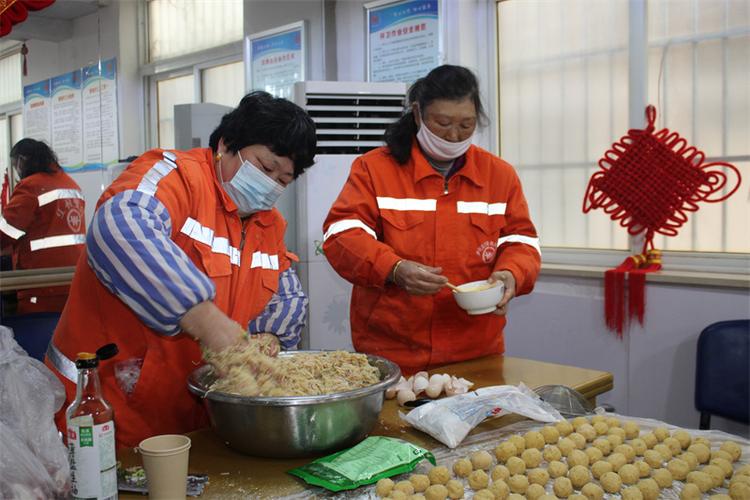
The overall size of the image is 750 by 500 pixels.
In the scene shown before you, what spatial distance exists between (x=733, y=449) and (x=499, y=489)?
65 centimetres

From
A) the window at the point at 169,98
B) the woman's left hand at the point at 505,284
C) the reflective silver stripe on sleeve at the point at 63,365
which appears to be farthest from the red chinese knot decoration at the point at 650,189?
the window at the point at 169,98

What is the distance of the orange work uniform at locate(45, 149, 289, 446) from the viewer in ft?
4.55

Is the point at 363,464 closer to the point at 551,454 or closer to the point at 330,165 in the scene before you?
the point at 551,454

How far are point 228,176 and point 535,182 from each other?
2629mm

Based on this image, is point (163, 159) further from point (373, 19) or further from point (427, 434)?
point (373, 19)

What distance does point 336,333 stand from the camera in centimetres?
378

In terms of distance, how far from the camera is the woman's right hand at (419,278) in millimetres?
2104

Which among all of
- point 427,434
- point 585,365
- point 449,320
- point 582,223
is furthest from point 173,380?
point 582,223

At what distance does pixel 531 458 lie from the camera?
149 centimetres

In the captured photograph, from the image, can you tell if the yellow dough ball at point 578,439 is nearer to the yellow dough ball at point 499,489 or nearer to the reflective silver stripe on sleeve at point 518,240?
the yellow dough ball at point 499,489

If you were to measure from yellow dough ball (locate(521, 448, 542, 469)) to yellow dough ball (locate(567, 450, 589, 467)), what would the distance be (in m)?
0.08

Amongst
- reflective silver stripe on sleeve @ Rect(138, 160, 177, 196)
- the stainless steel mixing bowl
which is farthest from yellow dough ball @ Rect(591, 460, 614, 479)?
reflective silver stripe on sleeve @ Rect(138, 160, 177, 196)

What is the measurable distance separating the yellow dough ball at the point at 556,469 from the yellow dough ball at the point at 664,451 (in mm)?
257

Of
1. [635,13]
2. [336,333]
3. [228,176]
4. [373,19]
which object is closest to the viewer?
[228,176]
